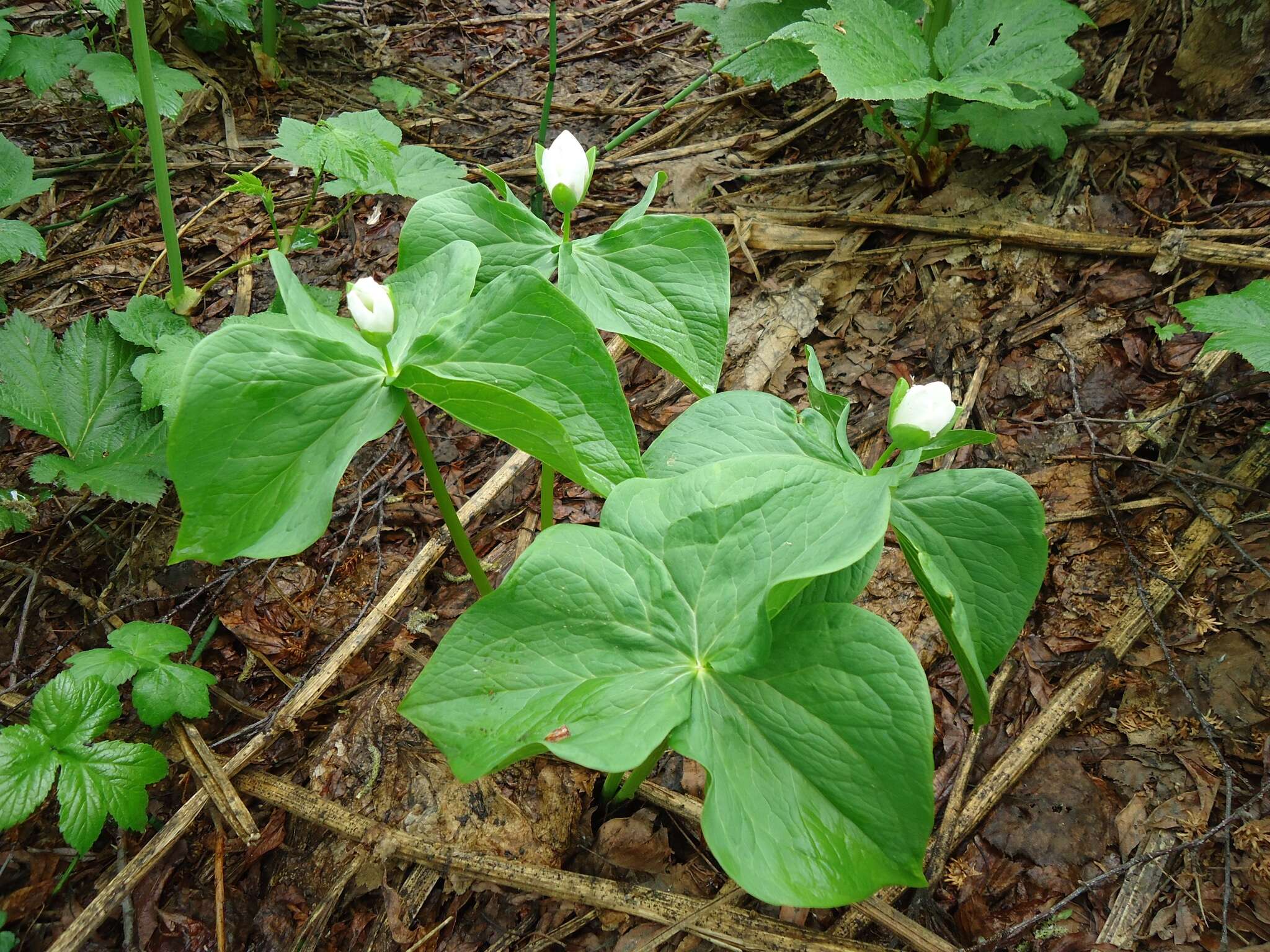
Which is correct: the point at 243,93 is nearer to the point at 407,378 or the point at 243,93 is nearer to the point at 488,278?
the point at 488,278

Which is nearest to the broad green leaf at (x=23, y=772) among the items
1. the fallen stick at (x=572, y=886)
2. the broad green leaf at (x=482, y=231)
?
the fallen stick at (x=572, y=886)

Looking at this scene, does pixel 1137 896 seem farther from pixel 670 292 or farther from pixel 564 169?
pixel 564 169

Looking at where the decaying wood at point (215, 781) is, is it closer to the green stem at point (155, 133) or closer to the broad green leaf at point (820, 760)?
the broad green leaf at point (820, 760)

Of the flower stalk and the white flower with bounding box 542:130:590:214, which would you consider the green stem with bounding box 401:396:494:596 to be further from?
the flower stalk

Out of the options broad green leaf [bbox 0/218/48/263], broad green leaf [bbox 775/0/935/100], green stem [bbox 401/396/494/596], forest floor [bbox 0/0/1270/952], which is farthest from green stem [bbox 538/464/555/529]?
broad green leaf [bbox 0/218/48/263]

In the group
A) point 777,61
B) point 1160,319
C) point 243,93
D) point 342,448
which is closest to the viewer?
point 342,448

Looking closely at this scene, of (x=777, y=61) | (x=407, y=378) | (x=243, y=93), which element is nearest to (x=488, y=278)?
(x=407, y=378)
